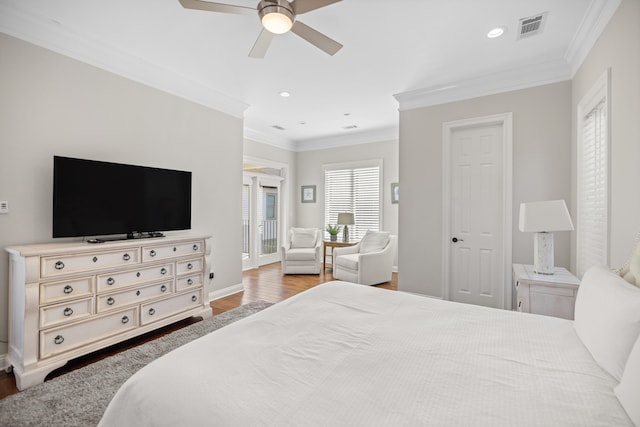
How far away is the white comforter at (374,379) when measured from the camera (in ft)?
2.68

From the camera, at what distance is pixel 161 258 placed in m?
2.90

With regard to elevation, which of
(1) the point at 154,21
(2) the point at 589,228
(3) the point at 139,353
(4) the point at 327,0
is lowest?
(3) the point at 139,353

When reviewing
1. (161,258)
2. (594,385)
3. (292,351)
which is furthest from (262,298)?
(594,385)

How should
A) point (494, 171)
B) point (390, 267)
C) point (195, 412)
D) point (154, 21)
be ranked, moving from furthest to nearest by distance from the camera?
point (390, 267), point (494, 171), point (154, 21), point (195, 412)

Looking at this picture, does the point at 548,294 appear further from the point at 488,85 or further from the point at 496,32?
the point at 488,85

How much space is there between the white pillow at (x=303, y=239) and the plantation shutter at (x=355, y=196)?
0.76 metres

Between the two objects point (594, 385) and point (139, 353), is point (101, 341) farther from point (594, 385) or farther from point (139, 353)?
point (594, 385)

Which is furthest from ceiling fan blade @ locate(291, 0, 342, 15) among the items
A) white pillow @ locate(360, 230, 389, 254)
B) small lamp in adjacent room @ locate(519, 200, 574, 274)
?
white pillow @ locate(360, 230, 389, 254)

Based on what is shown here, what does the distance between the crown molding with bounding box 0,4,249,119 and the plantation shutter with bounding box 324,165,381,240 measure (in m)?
3.12

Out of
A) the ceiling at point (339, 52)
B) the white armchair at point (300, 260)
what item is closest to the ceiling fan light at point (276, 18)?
the ceiling at point (339, 52)

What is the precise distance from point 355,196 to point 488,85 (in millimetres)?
3333

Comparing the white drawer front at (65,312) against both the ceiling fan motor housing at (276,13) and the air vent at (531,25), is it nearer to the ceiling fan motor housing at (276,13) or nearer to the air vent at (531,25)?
the ceiling fan motor housing at (276,13)

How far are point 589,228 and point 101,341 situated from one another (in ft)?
14.0

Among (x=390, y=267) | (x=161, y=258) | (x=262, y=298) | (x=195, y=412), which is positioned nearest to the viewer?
(x=195, y=412)
